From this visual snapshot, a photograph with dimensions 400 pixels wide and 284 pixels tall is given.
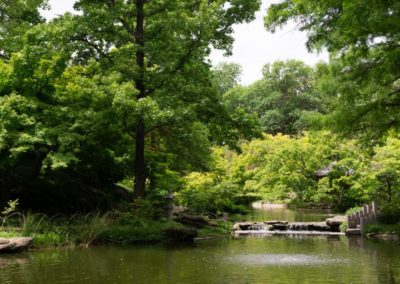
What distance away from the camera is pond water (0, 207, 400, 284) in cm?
1019

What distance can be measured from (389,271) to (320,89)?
4.45 m

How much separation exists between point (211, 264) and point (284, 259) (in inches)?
87.0

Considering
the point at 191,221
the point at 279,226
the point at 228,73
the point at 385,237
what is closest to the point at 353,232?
the point at 385,237

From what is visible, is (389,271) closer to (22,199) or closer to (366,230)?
(366,230)

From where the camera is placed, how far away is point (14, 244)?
14.0 m

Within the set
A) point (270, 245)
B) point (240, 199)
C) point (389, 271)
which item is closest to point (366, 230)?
point (270, 245)

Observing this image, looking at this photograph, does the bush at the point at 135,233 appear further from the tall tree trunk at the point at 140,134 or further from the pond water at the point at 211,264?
the tall tree trunk at the point at 140,134

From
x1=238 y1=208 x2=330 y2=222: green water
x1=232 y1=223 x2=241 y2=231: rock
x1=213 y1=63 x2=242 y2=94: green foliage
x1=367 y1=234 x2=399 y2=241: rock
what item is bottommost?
x1=367 y1=234 x2=399 y2=241: rock

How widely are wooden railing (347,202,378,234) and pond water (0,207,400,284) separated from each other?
3.45m

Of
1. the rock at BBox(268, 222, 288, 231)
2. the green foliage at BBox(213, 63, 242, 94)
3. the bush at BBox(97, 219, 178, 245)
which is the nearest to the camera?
the bush at BBox(97, 219, 178, 245)

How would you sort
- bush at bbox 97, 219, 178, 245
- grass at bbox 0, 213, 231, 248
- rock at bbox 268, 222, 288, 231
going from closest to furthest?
grass at bbox 0, 213, 231, 248 < bush at bbox 97, 219, 178, 245 < rock at bbox 268, 222, 288, 231

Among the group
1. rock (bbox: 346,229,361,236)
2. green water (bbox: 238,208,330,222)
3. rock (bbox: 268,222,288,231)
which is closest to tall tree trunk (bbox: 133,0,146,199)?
rock (bbox: 268,222,288,231)

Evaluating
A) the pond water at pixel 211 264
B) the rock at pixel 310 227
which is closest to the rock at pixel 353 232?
the rock at pixel 310 227

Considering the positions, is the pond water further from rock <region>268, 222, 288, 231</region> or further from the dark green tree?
rock <region>268, 222, 288, 231</region>
